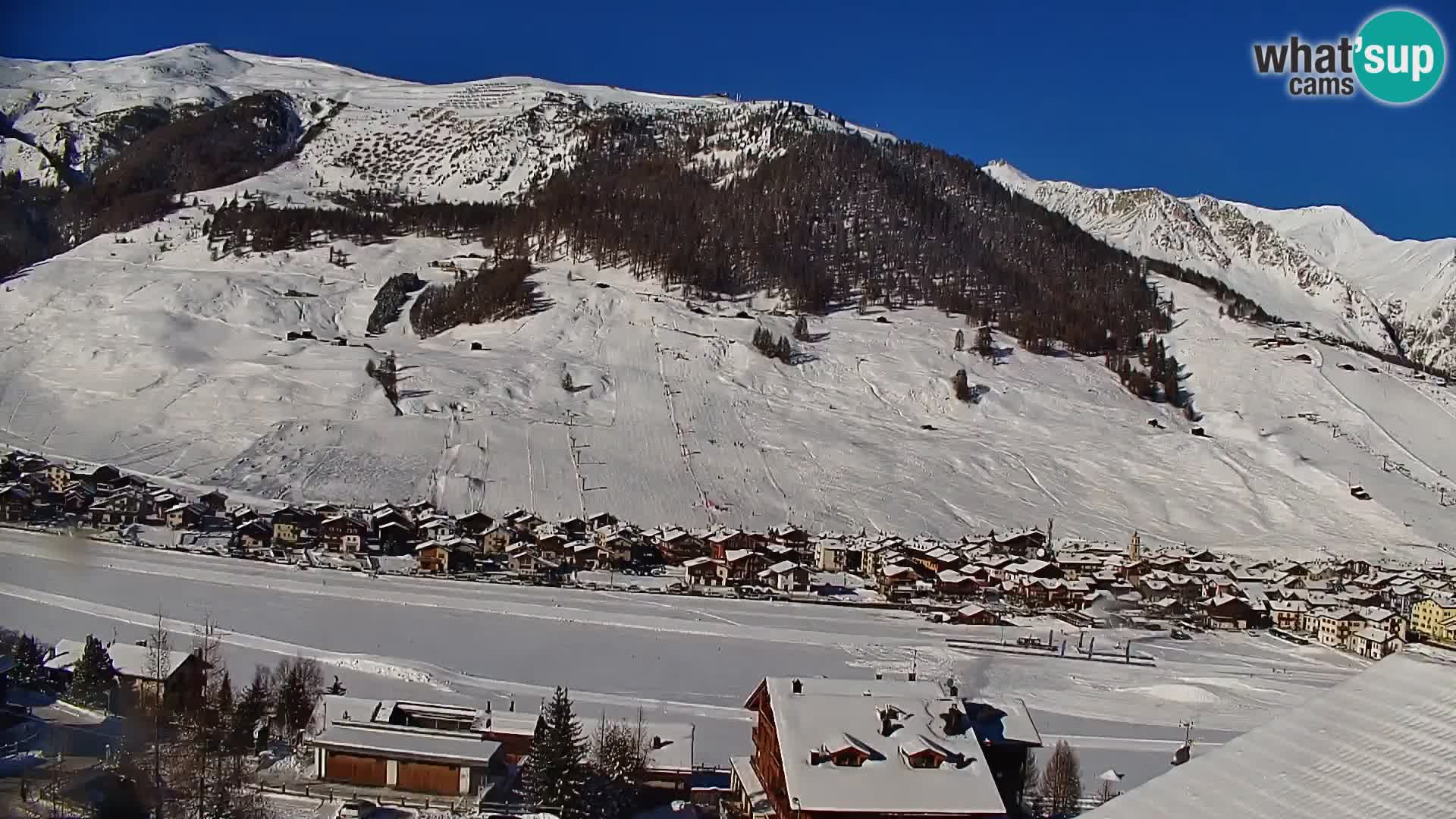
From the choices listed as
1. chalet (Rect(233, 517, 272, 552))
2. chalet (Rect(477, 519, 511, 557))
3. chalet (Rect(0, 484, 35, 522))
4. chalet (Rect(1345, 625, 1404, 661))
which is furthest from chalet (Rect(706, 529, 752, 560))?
chalet (Rect(0, 484, 35, 522))

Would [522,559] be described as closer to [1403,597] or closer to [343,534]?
[343,534]

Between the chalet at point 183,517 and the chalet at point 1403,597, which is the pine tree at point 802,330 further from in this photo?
the chalet at point 183,517

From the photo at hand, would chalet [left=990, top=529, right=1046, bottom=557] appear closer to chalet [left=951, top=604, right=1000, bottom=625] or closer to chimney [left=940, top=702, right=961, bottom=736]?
chalet [left=951, top=604, right=1000, bottom=625]

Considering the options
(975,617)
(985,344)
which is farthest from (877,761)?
(985,344)

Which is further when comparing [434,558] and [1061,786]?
[434,558]

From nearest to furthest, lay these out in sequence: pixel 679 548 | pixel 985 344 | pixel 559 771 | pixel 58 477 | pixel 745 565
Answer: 1. pixel 559 771
2. pixel 745 565
3. pixel 58 477
4. pixel 679 548
5. pixel 985 344

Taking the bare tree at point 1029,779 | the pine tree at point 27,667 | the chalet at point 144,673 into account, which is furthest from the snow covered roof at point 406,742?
the bare tree at point 1029,779

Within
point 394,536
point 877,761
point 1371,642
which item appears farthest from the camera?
point 394,536
